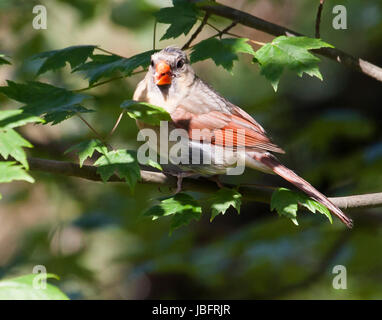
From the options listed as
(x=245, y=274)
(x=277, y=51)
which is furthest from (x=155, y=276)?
(x=277, y=51)

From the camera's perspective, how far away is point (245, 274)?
4395 mm

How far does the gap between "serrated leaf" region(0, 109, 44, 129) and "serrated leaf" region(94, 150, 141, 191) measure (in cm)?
34

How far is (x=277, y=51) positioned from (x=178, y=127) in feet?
2.73

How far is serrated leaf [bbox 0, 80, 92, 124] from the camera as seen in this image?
236 cm

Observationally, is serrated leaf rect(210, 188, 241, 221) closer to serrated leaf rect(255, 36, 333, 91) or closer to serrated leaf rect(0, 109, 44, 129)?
serrated leaf rect(255, 36, 333, 91)

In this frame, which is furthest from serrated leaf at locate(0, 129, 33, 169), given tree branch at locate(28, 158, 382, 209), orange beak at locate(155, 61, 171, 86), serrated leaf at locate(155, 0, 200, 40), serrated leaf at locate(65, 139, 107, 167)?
orange beak at locate(155, 61, 171, 86)

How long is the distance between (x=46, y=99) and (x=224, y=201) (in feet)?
2.89

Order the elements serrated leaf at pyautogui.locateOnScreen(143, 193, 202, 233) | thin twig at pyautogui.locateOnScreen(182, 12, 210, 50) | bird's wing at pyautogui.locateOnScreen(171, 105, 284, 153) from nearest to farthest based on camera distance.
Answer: serrated leaf at pyautogui.locateOnScreen(143, 193, 202, 233) → thin twig at pyautogui.locateOnScreen(182, 12, 210, 50) → bird's wing at pyautogui.locateOnScreen(171, 105, 284, 153)

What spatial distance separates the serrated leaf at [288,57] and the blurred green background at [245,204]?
1.33m

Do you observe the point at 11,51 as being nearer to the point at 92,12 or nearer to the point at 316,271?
the point at 92,12

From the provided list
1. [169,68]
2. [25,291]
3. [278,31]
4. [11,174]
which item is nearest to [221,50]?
[278,31]

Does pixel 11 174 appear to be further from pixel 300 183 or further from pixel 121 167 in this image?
pixel 300 183

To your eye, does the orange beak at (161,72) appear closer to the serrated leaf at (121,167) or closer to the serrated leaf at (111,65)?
the serrated leaf at (111,65)

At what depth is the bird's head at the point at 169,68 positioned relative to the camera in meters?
3.12
